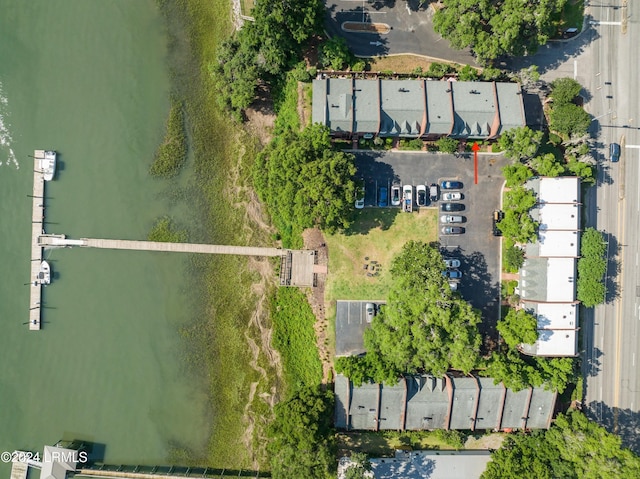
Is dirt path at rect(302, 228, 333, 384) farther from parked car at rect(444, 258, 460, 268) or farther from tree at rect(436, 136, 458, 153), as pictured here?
tree at rect(436, 136, 458, 153)

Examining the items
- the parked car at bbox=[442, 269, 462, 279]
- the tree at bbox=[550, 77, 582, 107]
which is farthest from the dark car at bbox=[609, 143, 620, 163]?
the parked car at bbox=[442, 269, 462, 279]

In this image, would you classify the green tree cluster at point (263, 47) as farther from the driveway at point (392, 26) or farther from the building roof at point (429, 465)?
the building roof at point (429, 465)

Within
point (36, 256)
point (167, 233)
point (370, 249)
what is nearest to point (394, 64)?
point (370, 249)

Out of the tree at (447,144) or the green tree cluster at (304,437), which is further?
the tree at (447,144)

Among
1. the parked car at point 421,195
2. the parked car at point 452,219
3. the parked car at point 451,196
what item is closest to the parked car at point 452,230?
the parked car at point 452,219

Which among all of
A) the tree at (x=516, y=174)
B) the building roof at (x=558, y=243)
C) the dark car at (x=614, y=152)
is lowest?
the building roof at (x=558, y=243)

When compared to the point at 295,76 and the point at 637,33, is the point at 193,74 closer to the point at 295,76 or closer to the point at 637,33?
the point at 295,76

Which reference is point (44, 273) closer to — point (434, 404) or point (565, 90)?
point (434, 404)
